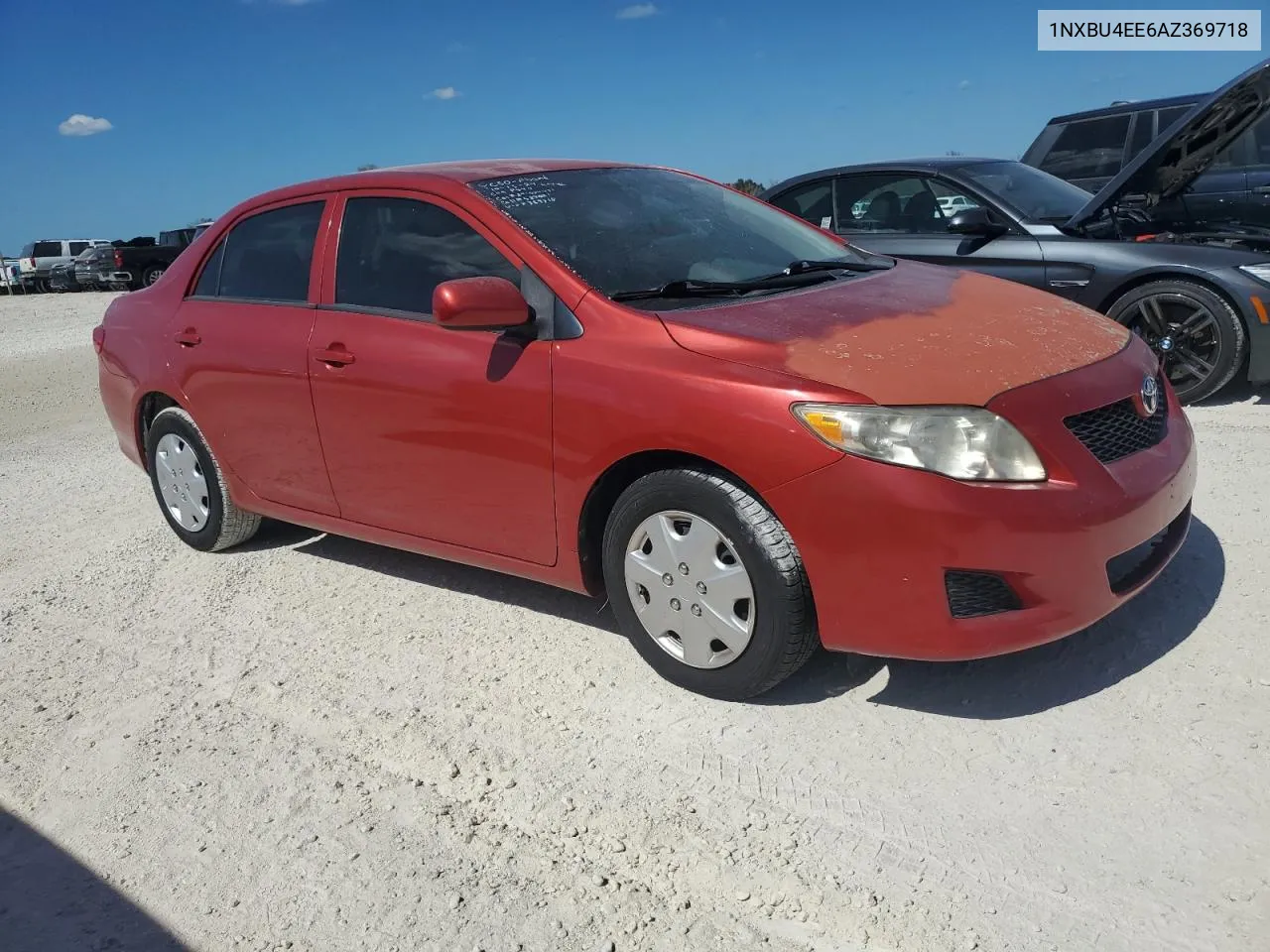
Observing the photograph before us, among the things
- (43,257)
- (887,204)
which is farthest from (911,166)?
(43,257)

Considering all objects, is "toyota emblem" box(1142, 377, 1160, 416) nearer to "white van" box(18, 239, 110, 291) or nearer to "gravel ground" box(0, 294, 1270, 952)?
"gravel ground" box(0, 294, 1270, 952)

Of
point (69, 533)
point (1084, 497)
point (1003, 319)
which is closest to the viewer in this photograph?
point (1084, 497)

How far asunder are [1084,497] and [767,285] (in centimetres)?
131

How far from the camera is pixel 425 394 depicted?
371 centimetres

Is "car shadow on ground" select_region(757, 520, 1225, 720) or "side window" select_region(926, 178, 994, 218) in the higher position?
"side window" select_region(926, 178, 994, 218)

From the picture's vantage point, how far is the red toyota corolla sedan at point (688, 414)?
9.27ft

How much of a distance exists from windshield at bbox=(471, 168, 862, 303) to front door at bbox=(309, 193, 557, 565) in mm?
214

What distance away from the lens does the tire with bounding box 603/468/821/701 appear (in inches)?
118

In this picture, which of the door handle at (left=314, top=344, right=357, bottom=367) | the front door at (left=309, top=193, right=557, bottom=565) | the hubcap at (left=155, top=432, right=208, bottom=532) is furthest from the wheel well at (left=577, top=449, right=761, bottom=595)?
the hubcap at (left=155, top=432, right=208, bottom=532)

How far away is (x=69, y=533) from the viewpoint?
5719 mm

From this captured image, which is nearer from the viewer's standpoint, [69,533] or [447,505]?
[447,505]

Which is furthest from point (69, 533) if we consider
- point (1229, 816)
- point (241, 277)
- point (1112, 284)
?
point (1112, 284)

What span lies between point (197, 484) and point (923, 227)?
4.87 m

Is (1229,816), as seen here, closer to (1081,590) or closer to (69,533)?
(1081,590)
